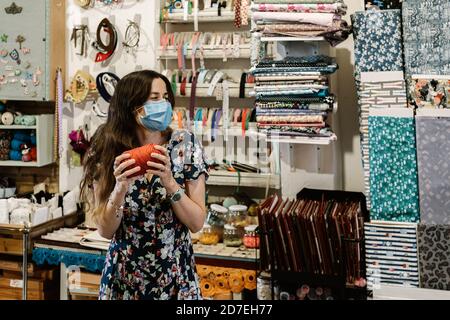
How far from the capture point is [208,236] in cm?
300

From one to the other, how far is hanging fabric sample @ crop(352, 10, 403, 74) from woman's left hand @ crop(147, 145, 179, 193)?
4.24ft

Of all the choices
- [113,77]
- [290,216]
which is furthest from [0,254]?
[290,216]

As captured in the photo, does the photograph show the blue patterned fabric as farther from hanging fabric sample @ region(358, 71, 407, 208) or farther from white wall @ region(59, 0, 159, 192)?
hanging fabric sample @ region(358, 71, 407, 208)

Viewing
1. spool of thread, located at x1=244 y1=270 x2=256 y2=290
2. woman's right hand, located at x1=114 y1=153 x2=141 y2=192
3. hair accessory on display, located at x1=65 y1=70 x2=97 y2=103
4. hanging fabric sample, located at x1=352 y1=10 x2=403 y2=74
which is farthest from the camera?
hair accessory on display, located at x1=65 y1=70 x2=97 y2=103

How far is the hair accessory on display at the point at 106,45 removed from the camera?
3.47 m

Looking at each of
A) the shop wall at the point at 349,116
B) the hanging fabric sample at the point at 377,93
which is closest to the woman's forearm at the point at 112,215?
the hanging fabric sample at the point at 377,93

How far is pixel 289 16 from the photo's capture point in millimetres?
2383

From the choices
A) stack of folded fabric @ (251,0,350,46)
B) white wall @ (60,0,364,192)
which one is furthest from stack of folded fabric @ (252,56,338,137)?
white wall @ (60,0,364,192)

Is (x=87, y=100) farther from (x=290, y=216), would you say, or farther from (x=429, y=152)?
(x=429, y=152)

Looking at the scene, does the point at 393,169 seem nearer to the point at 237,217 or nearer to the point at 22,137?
the point at 237,217

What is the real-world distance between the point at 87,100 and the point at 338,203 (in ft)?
6.75

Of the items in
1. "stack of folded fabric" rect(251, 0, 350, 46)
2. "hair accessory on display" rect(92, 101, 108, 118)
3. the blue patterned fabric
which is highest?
"stack of folded fabric" rect(251, 0, 350, 46)

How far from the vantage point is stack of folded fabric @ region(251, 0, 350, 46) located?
2342mm

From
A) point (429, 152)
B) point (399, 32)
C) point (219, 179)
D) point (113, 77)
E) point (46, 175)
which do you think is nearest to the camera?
point (429, 152)
